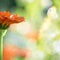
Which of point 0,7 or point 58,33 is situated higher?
point 0,7

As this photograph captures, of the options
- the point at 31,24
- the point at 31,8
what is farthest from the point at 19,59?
the point at 31,8

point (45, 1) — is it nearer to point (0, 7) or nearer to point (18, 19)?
point (0, 7)

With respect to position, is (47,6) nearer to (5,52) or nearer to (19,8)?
(19,8)

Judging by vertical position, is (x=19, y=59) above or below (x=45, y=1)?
below

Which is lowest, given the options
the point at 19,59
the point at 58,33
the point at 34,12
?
the point at 19,59

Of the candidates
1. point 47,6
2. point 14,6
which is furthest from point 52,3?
point 14,6

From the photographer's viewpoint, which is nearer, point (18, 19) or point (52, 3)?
point (18, 19)

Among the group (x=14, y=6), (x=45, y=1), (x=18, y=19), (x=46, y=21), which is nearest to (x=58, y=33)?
(x=46, y=21)

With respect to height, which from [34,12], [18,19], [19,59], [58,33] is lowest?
[18,19]
